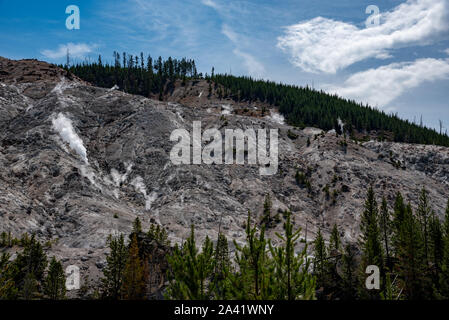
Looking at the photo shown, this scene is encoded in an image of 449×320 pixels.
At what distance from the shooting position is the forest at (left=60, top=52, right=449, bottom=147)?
420 feet

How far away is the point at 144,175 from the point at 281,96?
99244 millimetres

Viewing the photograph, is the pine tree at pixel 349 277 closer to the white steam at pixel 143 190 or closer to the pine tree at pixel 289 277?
the pine tree at pixel 289 277

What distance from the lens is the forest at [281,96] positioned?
128125 mm

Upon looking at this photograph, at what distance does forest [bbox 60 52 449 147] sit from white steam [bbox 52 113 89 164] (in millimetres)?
69323

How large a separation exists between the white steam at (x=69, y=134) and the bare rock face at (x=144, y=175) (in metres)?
0.27

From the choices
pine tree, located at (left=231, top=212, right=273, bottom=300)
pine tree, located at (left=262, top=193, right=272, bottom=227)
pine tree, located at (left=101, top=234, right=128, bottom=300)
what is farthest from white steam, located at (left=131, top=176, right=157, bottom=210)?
pine tree, located at (left=231, top=212, right=273, bottom=300)

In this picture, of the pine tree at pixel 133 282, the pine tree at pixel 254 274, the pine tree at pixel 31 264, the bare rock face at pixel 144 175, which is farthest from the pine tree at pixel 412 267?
the pine tree at pixel 31 264

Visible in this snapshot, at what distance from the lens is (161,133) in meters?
78.8

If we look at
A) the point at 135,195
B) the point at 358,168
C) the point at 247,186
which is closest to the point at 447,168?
the point at 358,168

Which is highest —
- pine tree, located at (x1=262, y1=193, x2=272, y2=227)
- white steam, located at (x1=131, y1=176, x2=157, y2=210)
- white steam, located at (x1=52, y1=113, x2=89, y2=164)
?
white steam, located at (x1=52, y1=113, x2=89, y2=164)

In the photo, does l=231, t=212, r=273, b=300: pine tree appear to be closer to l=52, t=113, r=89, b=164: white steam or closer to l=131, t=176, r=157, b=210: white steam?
l=131, t=176, r=157, b=210: white steam

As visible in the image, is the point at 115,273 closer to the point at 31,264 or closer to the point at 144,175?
the point at 31,264
